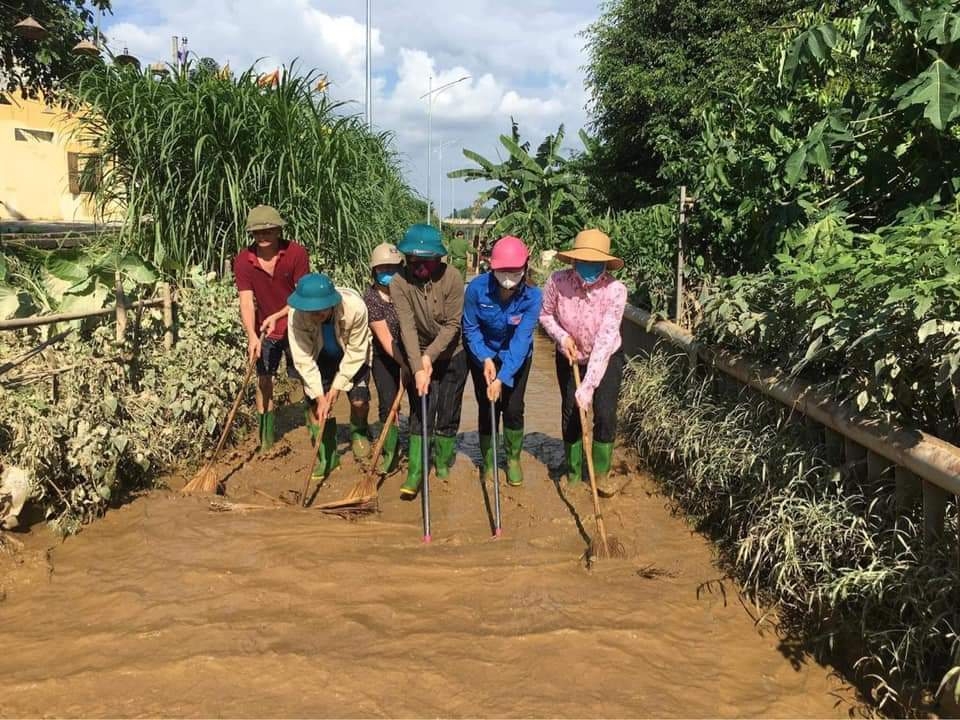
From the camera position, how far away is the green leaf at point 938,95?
3488 millimetres

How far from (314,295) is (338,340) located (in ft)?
1.79

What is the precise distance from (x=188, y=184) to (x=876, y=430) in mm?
5292

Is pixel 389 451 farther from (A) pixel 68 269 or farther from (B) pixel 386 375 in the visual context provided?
(A) pixel 68 269

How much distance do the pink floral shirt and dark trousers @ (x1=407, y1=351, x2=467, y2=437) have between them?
0.62 metres

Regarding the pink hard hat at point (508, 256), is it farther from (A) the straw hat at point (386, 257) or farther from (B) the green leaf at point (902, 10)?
(B) the green leaf at point (902, 10)

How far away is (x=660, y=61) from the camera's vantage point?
1609 cm

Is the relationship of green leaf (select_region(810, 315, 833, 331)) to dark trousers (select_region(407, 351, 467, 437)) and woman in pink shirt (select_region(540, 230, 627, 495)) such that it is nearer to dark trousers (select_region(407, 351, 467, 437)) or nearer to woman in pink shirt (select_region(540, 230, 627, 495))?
woman in pink shirt (select_region(540, 230, 627, 495))

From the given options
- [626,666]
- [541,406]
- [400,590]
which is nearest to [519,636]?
[626,666]

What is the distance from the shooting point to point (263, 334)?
5.02 m

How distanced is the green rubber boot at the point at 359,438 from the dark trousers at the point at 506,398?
0.96m

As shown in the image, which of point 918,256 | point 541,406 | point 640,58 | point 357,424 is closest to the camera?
point 918,256

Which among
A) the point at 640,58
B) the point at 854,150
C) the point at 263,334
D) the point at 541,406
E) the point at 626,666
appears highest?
the point at 640,58

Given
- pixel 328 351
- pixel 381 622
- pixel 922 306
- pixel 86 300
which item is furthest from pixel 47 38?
pixel 922 306

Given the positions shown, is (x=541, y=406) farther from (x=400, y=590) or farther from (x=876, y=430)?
(x=876, y=430)
